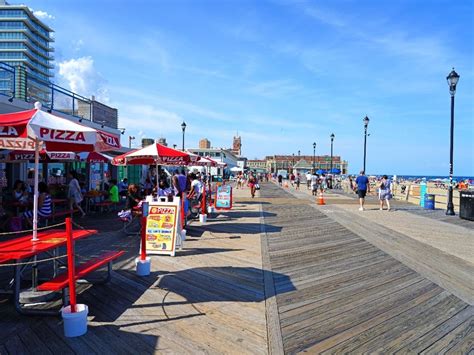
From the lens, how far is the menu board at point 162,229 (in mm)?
7355

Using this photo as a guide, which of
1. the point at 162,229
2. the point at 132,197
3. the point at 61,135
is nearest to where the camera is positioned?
the point at 61,135

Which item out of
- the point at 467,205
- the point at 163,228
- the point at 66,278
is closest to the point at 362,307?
the point at 66,278

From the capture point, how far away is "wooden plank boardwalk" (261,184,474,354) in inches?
151

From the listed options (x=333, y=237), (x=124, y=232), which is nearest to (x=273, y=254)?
(x=333, y=237)

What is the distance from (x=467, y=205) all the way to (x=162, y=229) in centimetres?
1231

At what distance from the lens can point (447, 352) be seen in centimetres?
366

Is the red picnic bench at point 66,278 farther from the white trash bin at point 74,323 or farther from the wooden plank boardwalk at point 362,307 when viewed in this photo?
the wooden plank boardwalk at point 362,307

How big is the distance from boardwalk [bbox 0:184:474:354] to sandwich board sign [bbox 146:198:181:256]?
256mm

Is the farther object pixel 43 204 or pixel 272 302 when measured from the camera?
pixel 43 204

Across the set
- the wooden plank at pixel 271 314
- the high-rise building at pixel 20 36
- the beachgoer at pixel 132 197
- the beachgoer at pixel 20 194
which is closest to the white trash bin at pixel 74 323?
the wooden plank at pixel 271 314

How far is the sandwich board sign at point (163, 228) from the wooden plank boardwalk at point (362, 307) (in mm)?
2039

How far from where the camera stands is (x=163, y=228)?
7434 mm

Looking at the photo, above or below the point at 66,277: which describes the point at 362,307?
below

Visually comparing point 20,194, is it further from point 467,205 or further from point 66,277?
point 467,205
